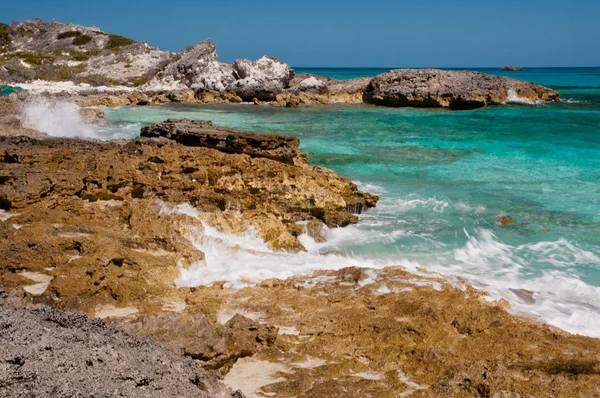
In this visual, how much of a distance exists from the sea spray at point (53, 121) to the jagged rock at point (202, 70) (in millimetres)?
21586

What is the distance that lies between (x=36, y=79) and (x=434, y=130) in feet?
108

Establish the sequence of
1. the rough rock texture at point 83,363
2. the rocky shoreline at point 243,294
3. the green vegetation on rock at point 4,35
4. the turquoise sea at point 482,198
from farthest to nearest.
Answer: the green vegetation on rock at point 4,35, the turquoise sea at point 482,198, the rocky shoreline at point 243,294, the rough rock texture at point 83,363

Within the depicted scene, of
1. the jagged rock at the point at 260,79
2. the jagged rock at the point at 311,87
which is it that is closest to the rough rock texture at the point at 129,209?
the jagged rock at the point at 260,79

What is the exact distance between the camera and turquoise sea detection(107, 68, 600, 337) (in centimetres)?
777

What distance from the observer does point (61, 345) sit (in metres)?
3.14

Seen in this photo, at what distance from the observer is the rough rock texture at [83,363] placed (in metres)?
2.74

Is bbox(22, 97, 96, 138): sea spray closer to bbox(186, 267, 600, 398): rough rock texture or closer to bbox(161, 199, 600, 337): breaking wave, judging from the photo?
bbox(161, 199, 600, 337): breaking wave

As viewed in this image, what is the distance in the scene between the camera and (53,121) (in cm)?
1816

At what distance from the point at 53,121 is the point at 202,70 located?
26.0 m

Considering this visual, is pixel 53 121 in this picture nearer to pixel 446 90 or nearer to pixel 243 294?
pixel 243 294

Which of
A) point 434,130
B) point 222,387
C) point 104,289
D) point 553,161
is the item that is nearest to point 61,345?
point 222,387

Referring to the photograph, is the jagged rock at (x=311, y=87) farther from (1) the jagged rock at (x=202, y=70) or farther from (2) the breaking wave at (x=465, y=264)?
(2) the breaking wave at (x=465, y=264)

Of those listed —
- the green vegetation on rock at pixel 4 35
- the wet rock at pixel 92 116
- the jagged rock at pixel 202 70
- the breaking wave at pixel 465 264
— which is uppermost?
the green vegetation on rock at pixel 4 35

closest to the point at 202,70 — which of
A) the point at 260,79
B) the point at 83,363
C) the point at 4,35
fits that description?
the point at 260,79
